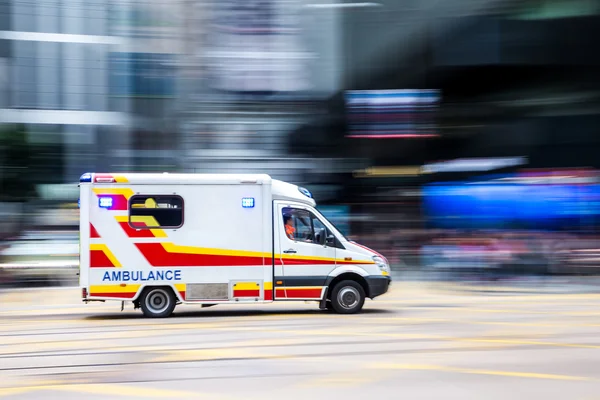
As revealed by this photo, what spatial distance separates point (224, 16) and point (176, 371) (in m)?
33.8

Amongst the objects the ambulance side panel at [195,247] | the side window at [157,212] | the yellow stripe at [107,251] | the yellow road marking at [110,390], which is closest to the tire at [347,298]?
the ambulance side panel at [195,247]

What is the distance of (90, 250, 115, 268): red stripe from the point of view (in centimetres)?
1334

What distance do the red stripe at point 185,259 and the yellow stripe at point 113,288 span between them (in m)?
0.52

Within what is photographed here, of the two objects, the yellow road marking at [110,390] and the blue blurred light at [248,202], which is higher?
the blue blurred light at [248,202]

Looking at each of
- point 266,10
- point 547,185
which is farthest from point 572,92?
point 266,10

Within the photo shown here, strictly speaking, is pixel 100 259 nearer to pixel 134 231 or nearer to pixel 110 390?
pixel 134 231

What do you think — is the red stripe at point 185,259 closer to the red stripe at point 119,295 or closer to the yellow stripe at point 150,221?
the yellow stripe at point 150,221

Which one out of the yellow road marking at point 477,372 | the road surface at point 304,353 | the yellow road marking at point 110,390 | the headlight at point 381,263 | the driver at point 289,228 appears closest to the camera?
the yellow road marking at point 110,390

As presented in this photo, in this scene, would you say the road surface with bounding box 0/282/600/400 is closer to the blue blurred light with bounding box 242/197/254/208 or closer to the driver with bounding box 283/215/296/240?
the driver with bounding box 283/215/296/240

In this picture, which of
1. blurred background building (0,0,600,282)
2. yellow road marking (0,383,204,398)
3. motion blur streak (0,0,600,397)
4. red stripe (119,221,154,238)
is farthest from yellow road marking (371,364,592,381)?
blurred background building (0,0,600,282)

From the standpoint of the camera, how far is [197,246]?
44.4ft

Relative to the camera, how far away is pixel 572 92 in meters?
34.3

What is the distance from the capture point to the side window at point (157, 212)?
1347 cm

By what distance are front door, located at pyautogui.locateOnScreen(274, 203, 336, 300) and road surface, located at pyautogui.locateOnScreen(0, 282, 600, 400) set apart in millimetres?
484
